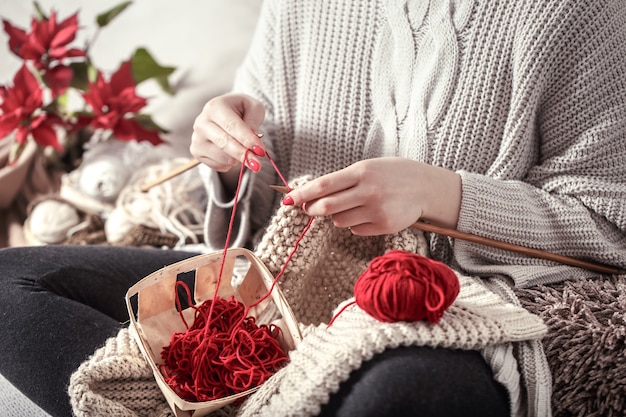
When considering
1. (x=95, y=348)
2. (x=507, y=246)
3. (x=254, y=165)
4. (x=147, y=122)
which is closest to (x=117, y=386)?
(x=95, y=348)

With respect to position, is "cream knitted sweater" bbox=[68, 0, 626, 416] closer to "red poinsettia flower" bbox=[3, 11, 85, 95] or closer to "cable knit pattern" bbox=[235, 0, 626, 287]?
"cable knit pattern" bbox=[235, 0, 626, 287]

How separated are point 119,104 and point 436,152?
2.71ft

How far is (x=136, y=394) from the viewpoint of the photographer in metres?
0.80

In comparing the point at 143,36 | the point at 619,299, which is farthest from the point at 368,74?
the point at 143,36

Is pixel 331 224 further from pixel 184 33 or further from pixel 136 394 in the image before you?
pixel 184 33

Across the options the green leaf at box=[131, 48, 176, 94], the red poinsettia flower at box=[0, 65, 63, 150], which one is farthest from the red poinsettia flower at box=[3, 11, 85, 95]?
the green leaf at box=[131, 48, 176, 94]

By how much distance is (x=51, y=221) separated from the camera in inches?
57.9

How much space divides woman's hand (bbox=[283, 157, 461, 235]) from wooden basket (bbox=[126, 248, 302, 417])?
0.13m

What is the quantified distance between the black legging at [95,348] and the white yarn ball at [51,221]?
47 centimetres

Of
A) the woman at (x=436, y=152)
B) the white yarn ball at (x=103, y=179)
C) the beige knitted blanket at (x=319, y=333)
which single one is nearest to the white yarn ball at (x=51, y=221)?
the white yarn ball at (x=103, y=179)

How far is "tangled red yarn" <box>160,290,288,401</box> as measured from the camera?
0.78m

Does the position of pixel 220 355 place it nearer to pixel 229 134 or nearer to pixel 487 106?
pixel 229 134

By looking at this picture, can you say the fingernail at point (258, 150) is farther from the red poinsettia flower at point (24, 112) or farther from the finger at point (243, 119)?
the red poinsettia flower at point (24, 112)

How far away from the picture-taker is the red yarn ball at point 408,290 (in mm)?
700
